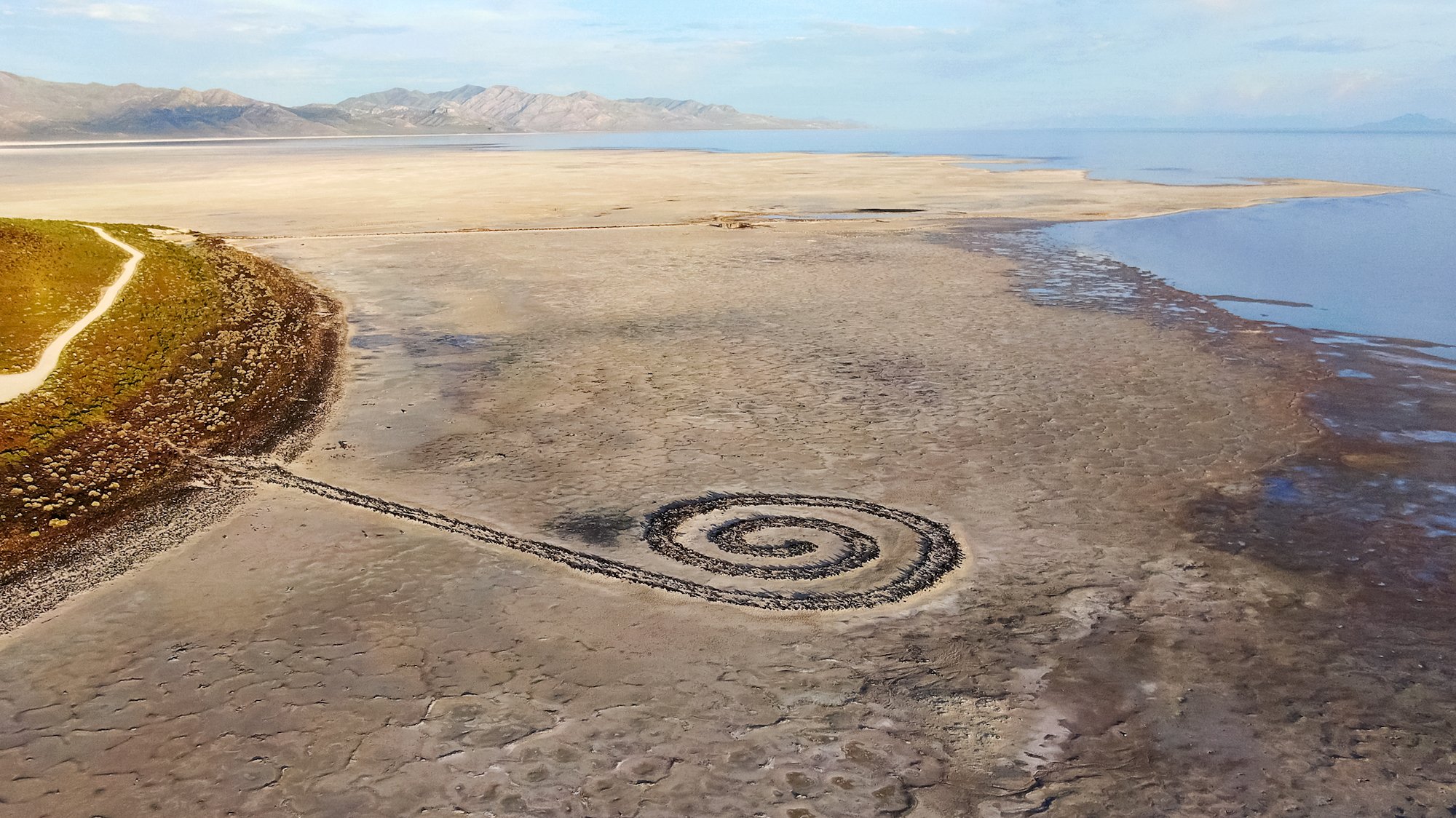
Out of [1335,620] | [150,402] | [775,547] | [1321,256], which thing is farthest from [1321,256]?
[150,402]

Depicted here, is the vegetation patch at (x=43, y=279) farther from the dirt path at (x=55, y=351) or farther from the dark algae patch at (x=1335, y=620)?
the dark algae patch at (x=1335, y=620)

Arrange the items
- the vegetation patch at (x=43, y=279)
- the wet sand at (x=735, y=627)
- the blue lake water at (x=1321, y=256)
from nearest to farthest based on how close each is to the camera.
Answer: the wet sand at (x=735, y=627)
the vegetation patch at (x=43, y=279)
the blue lake water at (x=1321, y=256)

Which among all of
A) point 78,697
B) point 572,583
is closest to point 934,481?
point 572,583

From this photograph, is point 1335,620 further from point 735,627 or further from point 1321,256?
point 1321,256

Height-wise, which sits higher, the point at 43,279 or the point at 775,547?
the point at 43,279

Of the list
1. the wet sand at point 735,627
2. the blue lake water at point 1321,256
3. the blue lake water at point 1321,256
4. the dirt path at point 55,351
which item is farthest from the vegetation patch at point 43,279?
the blue lake water at point 1321,256
